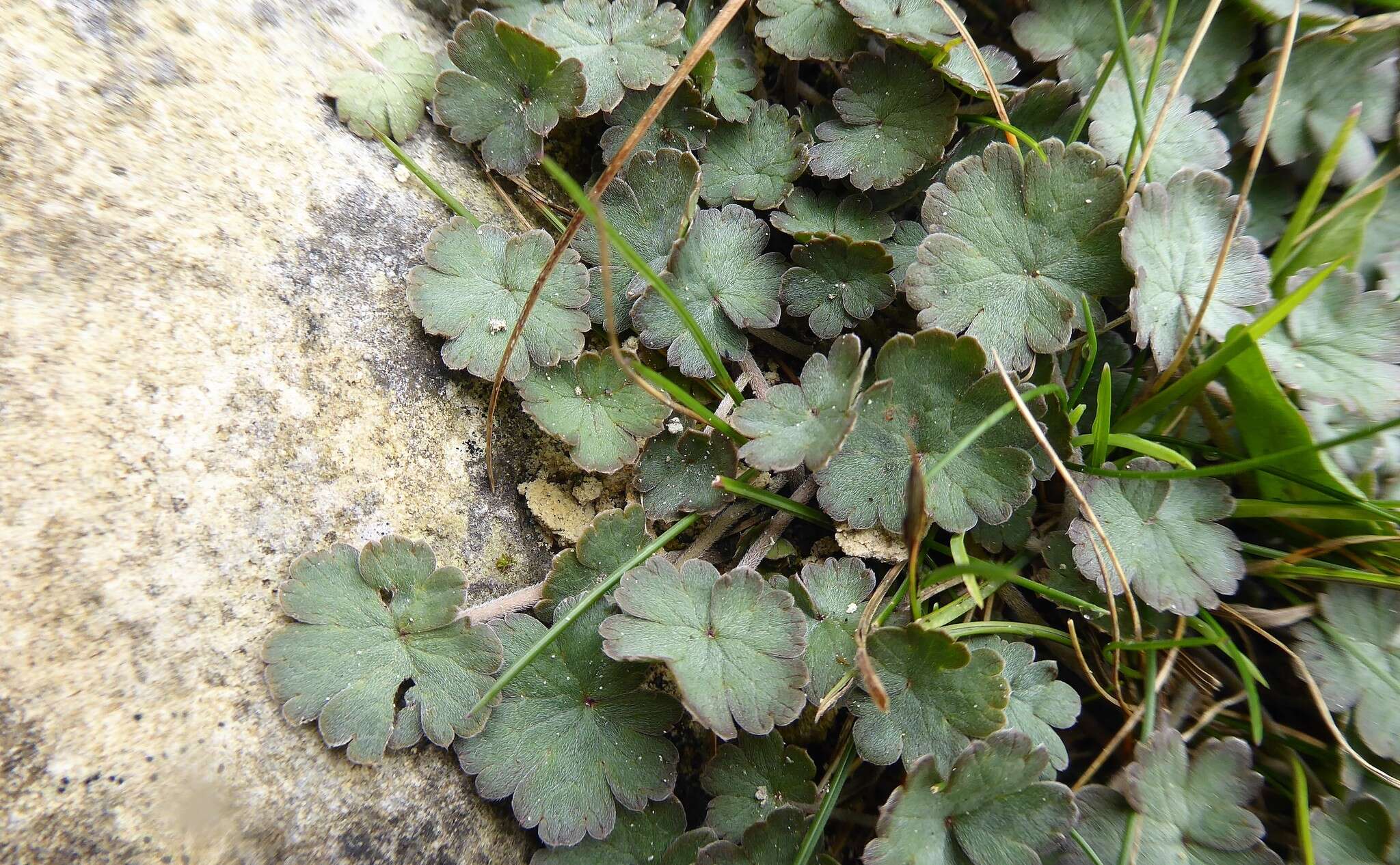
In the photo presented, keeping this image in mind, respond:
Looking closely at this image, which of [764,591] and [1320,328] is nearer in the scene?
[764,591]

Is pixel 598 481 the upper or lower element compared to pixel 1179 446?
lower

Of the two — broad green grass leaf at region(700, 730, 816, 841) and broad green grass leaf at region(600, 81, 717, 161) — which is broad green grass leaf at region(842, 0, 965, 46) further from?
broad green grass leaf at region(700, 730, 816, 841)

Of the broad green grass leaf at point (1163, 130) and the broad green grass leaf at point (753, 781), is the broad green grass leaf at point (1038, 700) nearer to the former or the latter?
the broad green grass leaf at point (753, 781)

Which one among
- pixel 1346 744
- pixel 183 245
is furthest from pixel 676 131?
pixel 1346 744

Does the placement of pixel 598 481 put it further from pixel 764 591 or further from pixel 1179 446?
pixel 1179 446

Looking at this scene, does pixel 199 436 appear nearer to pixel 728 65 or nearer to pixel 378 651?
pixel 378 651

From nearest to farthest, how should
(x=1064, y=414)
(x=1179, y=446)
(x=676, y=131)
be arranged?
(x=1064, y=414) → (x=1179, y=446) → (x=676, y=131)
